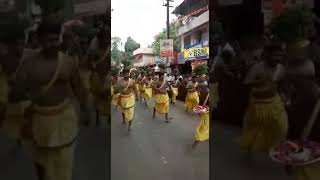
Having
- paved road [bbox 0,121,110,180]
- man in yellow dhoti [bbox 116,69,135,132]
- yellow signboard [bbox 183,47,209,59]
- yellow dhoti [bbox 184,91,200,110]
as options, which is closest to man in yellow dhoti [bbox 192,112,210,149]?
man in yellow dhoti [bbox 116,69,135,132]

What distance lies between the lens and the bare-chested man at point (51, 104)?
7.84ft

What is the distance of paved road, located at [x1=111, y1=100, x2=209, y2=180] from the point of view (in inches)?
144

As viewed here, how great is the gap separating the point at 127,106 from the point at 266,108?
4.24 m

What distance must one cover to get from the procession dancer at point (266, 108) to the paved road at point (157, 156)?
44.0 inches

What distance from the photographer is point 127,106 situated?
21.9 ft

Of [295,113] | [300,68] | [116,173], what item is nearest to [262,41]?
[300,68]

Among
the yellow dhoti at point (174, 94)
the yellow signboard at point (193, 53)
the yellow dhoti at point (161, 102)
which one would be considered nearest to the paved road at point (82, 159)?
the yellow dhoti at point (161, 102)

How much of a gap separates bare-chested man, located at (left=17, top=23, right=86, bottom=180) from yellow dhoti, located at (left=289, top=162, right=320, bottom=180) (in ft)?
4.21

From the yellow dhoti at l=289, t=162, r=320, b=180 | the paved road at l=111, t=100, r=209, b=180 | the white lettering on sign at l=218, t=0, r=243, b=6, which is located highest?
the white lettering on sign at l=218, t=0, r=243, b=6

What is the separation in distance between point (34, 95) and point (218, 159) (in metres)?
1.21

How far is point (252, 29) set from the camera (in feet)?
8.36

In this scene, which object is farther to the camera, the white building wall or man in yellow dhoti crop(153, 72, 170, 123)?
man in yellow dhoti crop(153, 72, 170, 123)

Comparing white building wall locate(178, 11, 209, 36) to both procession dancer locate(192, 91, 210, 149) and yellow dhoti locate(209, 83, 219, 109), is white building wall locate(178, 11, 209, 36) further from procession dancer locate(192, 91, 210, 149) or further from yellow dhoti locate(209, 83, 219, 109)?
yellow dhoti locate(209, 83, 219, 109)

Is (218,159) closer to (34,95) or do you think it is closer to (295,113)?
(295,113)
